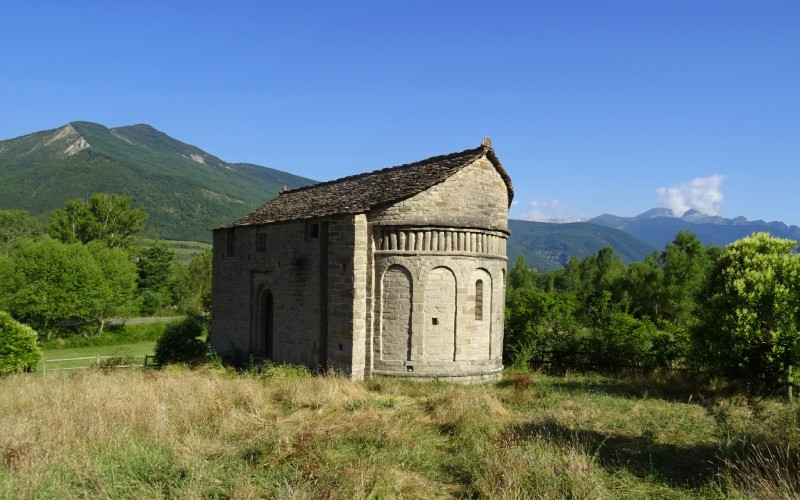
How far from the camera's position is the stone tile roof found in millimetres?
17094

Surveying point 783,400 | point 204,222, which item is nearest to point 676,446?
point 783,400

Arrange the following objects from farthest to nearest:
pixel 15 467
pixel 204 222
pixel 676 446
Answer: pixel 204 222 < pixel 676 446 < pixel 15 467

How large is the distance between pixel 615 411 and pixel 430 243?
7405 mm

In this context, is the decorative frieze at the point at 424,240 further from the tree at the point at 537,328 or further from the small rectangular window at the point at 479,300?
the tree at the point at 537,328

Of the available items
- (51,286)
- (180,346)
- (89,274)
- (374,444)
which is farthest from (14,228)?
(374,444)

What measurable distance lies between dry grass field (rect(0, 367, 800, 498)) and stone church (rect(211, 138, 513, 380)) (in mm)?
2890

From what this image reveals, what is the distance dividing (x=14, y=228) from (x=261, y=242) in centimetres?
5586

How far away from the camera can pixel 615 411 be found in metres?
12.5

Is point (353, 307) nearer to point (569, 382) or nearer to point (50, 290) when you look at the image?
point (569, 382)

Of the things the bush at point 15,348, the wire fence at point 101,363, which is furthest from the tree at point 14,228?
the bush at point 15,348

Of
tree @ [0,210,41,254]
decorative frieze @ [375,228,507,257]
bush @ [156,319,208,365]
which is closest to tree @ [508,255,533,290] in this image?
bush @ [156,319,208,365]

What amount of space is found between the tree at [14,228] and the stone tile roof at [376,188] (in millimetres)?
52817

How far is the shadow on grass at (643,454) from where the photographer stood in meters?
8.09

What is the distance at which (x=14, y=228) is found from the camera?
60.7 m
